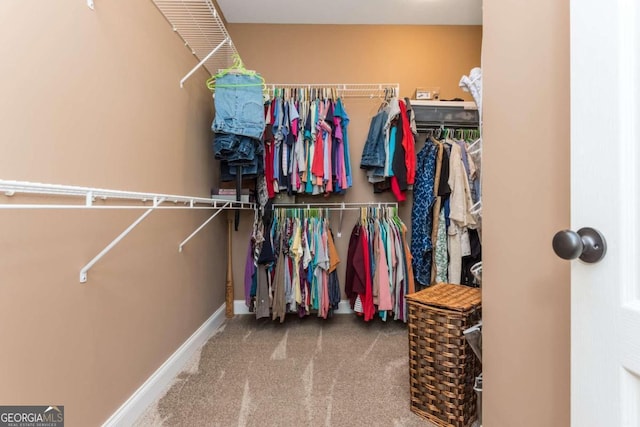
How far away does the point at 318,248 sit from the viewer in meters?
2.22

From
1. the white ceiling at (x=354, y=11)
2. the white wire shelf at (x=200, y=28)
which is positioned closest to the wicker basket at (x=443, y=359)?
the white wire shelf at (x=200, y=28)

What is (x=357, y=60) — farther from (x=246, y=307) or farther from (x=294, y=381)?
(x=294, y=381)

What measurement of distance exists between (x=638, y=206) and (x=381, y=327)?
Result: 2122 mm

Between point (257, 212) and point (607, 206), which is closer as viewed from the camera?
point (607, 206)

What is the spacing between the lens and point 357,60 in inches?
102

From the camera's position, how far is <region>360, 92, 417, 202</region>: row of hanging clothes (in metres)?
2.21

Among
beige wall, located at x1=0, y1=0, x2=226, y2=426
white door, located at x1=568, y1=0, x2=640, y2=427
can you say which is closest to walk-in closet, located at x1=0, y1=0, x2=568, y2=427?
beige wall, located at x1=0, y1=0, x2=226, y2=426

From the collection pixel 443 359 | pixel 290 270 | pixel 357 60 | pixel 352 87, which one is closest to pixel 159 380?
pixel 290 270

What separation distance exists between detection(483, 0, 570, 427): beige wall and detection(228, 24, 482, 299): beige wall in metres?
1.68

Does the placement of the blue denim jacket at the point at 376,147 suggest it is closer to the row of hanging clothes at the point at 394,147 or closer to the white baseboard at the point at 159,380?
the row of hanging clothes at the point at 394,147

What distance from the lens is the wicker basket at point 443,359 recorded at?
117 centimetres

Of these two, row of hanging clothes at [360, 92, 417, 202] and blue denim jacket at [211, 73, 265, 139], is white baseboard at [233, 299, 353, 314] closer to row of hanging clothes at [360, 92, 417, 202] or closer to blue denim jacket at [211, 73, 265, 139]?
row of hanging clothes at [360, 92, 417, 202]

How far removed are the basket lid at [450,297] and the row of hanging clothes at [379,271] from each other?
27.3 inches

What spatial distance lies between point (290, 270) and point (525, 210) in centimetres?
175
